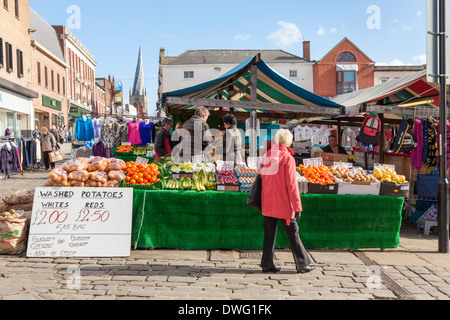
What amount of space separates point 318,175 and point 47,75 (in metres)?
30.7

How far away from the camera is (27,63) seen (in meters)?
25.0

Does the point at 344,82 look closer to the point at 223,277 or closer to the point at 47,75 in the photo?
the point at 47,75

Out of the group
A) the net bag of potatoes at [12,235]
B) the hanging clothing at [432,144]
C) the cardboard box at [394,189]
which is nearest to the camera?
the net bag of potatoes at [12,235]

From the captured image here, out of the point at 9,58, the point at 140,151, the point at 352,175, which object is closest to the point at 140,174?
the point at 352,175

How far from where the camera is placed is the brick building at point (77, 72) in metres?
37.4

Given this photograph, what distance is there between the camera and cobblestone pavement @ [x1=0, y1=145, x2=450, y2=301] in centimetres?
404

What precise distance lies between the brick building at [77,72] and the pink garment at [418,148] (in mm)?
→ 30666

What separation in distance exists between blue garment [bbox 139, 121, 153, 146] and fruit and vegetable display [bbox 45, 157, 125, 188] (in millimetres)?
9230

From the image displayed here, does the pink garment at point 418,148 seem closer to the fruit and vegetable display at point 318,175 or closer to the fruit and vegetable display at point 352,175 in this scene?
the fruit and vegetable display at point 352,175

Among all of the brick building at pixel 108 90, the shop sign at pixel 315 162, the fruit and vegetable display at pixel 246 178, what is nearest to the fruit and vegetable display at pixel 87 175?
the fruit and vegetable display at pixel 246 178

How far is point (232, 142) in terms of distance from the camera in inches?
277

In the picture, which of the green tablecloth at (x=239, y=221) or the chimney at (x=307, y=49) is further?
the chimney at (x=307, y=49)

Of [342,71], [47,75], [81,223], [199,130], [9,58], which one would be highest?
[342,71]

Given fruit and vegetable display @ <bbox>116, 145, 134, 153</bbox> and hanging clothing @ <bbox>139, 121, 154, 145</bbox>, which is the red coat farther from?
hanging clothing @ <bbox>139, 121, 154, 145</bbox>
